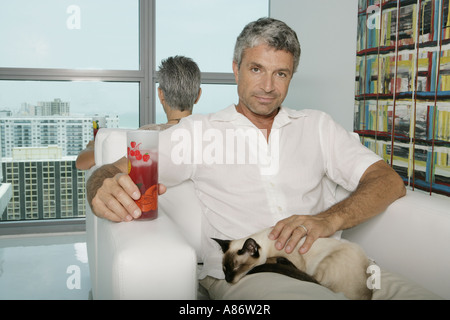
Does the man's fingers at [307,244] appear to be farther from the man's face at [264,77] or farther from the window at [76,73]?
the window at [76,73]

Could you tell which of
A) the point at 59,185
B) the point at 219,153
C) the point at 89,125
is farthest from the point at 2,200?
the point at 219,153

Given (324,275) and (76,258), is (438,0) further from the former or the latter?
(76,258)

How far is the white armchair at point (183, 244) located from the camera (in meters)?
0.81

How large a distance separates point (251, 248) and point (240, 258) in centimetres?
4

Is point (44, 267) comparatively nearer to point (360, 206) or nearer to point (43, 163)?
point (43, 163)

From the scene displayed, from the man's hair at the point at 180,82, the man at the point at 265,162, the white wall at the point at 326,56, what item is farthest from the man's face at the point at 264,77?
the white wall at the point at 326,56

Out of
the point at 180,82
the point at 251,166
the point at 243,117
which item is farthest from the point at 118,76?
the point at 251,166

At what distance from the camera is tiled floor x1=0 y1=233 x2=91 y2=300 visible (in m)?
2.05

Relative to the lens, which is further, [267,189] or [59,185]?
[59,185]

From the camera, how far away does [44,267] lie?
2.40 meters

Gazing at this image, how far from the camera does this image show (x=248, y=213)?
1.31 meters

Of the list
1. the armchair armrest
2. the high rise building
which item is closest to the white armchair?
the armchair armrest

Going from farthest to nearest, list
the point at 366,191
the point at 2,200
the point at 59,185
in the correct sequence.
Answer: the point at 59,185 → the point at 2,200 → the point at 366,191

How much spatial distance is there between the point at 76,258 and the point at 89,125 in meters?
1.11
